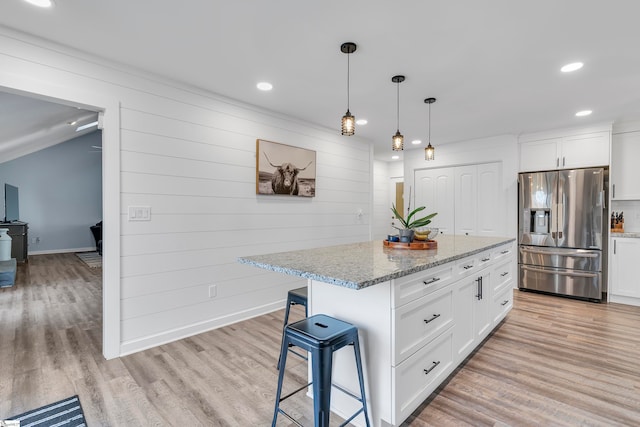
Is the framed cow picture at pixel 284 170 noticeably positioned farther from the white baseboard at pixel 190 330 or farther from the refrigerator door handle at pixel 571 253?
the refrigerator door handle at pixel 571 253

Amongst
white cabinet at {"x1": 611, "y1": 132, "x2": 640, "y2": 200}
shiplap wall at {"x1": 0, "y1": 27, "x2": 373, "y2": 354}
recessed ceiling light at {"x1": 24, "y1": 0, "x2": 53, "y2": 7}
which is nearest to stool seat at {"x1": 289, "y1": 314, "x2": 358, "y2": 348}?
shiplap wall at {"x1": 0, "y1": 27, "x2": 373, "y2": 354}

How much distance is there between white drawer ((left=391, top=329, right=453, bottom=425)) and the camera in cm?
165

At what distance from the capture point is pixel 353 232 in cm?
489

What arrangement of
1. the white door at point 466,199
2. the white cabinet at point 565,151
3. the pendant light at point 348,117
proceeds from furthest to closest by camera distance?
the white door at point 466,199
the white cabinet at point 565,151
the pendant light at point 348,117

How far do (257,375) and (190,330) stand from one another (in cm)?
108

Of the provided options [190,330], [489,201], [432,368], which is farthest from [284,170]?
[489,201]

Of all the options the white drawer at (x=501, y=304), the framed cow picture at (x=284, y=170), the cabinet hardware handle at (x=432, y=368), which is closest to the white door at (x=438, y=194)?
the white drawer at (x=501, y=304)

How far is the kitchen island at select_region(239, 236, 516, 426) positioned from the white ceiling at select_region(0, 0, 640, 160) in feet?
4.90

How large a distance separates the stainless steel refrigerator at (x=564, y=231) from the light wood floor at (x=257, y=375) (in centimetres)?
71

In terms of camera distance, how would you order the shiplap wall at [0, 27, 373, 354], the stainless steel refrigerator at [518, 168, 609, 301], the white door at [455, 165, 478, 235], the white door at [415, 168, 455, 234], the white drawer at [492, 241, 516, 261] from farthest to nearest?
the white door at [415, 168, 455, 234], the white door at [455, 165, 478, 235], the stainless steel refrigerator at [518, 168, 609, 301], the white drawer at [492, 241, 516, 261], the shiplap wall at [0, 27, 373, 354]

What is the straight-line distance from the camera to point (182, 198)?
3.00 m

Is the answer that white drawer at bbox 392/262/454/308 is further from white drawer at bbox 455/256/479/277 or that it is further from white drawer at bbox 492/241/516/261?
white drawer at bbox 492/241/516/261

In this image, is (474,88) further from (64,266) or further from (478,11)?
(64,266)

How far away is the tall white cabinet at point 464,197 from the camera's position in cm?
502
